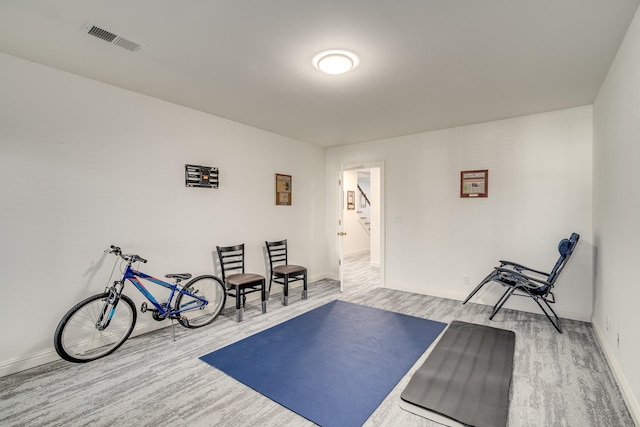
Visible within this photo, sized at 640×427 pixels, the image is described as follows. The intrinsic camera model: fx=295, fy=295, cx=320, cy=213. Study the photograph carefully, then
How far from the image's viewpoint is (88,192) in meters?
2.93

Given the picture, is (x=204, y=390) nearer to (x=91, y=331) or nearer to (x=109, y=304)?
(x=109, y=304)

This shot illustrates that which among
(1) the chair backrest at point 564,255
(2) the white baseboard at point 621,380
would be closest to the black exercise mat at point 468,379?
(2) the white baseboard at point 621,380

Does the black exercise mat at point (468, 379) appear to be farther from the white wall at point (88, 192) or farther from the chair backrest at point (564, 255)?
the white wall at point (88, 192)

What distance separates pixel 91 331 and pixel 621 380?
4.57 m

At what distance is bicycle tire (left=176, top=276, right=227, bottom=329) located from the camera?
3.47 meters

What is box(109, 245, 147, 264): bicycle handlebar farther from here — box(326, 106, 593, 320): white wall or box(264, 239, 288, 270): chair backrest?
box(326, 106, 593, 320): white wall

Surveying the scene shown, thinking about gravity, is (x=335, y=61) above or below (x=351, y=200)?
above

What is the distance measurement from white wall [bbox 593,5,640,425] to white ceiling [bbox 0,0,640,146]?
261mm

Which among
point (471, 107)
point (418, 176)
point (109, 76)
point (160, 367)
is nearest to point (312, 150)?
point (418, 176)

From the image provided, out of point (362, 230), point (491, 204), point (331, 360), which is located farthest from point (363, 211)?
point (331, 360)

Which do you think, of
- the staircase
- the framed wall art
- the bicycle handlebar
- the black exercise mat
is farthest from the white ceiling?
the staircase

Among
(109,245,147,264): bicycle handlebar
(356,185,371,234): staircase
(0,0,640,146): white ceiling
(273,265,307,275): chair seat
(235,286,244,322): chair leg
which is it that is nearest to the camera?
(0,0,640,146): white ceiling

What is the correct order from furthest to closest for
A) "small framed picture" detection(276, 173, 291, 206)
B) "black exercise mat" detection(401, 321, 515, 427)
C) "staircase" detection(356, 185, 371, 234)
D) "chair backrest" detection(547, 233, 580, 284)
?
"staircase" detection(356, 185, 371, 234) → "small framed picture" detection(276, 173, 291, 206) → "chair backrest" detection(547, 233, 580, 284) → "black exercise mat" detection(401, 321, 515, 427)

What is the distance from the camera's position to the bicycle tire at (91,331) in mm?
2602
